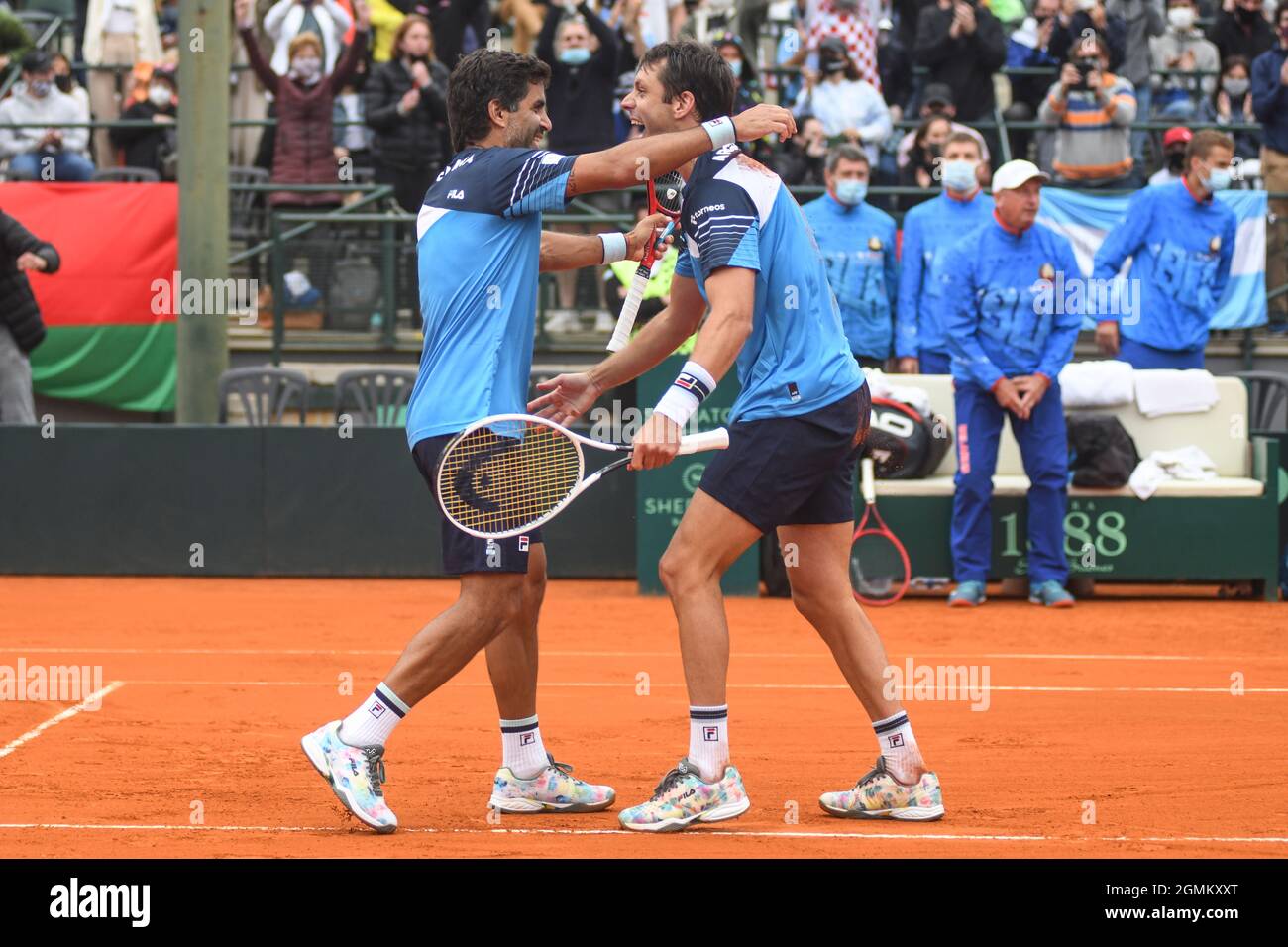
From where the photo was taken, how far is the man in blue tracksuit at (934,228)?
39.8 feet

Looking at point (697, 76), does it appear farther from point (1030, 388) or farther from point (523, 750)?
point (1030, 388)

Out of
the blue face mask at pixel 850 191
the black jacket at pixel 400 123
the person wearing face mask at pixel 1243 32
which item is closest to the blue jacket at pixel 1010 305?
the blue face mask at pixel 850 191

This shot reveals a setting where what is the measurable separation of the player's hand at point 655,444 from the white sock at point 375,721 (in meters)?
1.00

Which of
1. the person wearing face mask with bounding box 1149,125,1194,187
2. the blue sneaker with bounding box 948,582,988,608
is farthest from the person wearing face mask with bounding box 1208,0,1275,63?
the blue sneaker with bounding box 948,582,988,608

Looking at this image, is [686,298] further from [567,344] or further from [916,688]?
[567,344]

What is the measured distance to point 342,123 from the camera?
53.4ft

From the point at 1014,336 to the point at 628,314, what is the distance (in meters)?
5.31

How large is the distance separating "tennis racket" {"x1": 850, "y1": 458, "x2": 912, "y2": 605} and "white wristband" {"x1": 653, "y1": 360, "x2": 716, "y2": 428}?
5.75m

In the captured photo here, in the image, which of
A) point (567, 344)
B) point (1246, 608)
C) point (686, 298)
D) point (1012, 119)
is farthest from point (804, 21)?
point (686, 298)

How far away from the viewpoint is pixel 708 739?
18.1ft

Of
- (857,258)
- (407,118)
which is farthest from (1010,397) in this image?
(407,118)

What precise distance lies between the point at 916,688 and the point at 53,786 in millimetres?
3725

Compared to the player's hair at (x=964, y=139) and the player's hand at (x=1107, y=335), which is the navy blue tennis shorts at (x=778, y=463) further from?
the player's hair at (x=964, y=139)

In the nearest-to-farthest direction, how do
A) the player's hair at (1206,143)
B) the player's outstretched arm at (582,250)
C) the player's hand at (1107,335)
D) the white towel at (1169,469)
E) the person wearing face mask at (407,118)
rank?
the player's outstretched arm at (582,250)
the white towel at (1169,469)
the player's hand at (1107,335)
the player's hair at (1206,143)
the person wearing face mask at (407,118)
